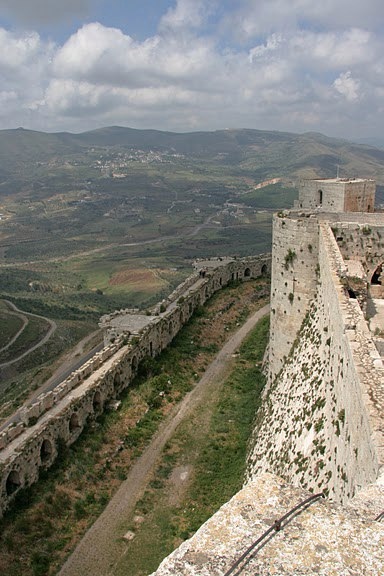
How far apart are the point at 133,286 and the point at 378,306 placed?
115 meters

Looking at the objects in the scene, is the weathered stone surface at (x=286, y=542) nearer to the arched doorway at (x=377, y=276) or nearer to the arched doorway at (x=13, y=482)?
the arched doorway at (x=13, y=482)

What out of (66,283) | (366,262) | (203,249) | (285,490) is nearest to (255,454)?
(366,262)

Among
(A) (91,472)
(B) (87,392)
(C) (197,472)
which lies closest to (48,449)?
(A) (91,472)

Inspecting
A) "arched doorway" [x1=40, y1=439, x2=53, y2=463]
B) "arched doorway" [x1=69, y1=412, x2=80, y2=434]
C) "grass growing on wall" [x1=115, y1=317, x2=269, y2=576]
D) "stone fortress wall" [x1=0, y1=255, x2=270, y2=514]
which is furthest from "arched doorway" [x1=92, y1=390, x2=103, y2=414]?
"grass growing on wall" [x1=115, y1=317, x2=269, y2=576]

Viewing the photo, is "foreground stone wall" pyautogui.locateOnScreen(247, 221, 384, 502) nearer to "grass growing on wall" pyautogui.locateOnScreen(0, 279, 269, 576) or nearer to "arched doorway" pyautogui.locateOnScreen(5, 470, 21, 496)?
"grass growing on wall" pyautogui.locateOnScreen(0, 279, 269, 576)

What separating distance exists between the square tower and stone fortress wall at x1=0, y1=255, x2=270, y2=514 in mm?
13681

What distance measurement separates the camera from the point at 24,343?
73.4 meters

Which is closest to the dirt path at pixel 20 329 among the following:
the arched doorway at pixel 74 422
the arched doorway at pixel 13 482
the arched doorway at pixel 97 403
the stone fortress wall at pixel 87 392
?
the stone fortress wall at pixel 87 392

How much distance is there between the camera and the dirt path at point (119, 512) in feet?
59.1

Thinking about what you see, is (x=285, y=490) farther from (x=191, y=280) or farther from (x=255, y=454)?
(x=191, y=280)

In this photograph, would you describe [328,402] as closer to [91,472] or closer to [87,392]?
[91,472]

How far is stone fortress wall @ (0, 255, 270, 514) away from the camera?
21438 millimetres

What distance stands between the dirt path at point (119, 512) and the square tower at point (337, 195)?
12461 millimetres

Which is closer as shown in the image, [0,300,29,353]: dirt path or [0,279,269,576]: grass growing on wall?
[0,279,269,576]: grass growing on wall
